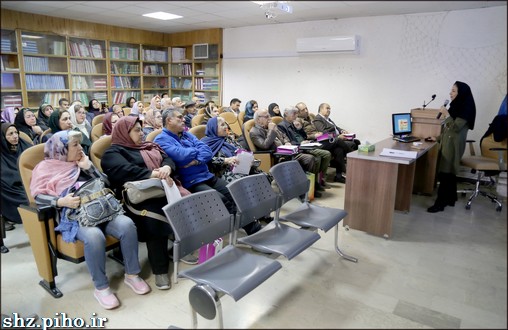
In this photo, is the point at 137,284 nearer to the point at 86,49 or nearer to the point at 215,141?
the point at 215,141

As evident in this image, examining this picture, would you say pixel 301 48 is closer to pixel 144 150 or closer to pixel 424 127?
pixel 424 127

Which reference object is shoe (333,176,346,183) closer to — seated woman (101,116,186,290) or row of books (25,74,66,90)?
seated woman (101,116,186,290)

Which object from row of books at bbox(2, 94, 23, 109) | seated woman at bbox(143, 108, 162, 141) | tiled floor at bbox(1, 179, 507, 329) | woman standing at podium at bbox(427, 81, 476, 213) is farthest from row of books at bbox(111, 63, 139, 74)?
woman standing at podium at bbox(427, 81, 476, 213)

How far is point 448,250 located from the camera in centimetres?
283

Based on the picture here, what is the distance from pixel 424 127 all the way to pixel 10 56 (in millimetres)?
6056

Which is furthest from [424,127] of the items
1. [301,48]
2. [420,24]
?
[301,48]

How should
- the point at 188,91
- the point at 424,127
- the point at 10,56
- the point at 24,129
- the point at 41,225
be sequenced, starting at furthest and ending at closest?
1. the point at 188,91
2. the point at 10,56
3. the point at 424,127
4. the point at 24,129
5. the point at 41,225

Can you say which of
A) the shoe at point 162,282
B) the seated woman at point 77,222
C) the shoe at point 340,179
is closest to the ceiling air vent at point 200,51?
the shoe at point 340,179

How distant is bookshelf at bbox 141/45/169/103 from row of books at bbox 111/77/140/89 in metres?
0.18

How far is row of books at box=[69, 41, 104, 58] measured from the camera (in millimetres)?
6301

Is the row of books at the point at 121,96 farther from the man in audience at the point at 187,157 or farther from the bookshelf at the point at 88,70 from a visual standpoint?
the man in audience at the point at 187,157

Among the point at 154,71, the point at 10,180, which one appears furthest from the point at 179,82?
the point at 10,180

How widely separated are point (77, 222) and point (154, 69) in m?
6.34

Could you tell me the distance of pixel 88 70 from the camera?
21.8ft
